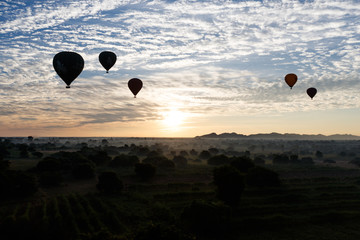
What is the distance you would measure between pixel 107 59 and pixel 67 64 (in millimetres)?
7472

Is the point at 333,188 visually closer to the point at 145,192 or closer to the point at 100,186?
the point at 145,192

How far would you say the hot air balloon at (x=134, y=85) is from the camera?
41.8 meters

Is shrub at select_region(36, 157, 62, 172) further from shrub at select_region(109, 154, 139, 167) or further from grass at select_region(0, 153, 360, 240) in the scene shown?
shrub at select_region(109, 154, 139, 167)

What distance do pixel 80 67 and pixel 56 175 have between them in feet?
86.4

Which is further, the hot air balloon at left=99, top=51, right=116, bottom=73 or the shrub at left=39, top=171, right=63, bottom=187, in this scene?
the shrub at left=39, top=171, right=63, bottom=187

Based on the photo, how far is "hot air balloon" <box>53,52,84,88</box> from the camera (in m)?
32.3

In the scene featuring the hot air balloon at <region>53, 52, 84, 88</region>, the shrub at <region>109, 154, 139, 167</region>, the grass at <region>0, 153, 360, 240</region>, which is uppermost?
the hot air balloon at <region>53, 52, 84, 88</region>

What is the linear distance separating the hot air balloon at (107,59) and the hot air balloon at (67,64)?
17.7 ft

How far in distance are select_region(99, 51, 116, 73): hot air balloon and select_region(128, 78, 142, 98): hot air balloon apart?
14.4 feet

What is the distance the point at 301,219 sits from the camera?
105ft

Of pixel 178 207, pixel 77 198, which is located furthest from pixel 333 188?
pixel 77 198

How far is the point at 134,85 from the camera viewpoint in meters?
41.9

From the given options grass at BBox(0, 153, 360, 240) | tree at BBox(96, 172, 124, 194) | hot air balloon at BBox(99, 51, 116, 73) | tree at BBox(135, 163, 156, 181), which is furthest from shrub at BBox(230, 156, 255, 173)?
hot air balloon at BBox(99, 51, 116, 73)

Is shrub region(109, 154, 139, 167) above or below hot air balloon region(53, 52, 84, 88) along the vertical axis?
below
